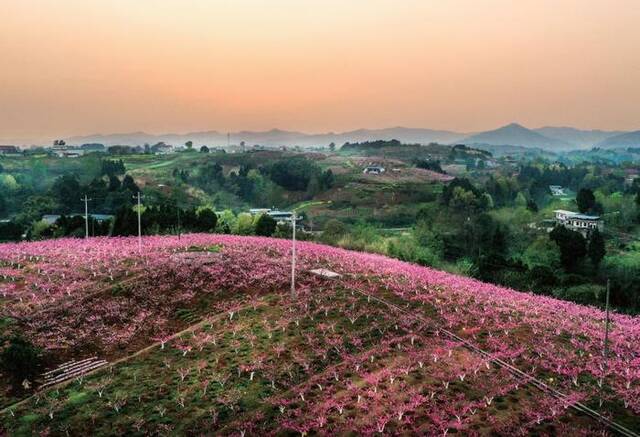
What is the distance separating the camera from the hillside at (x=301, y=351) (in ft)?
60.6

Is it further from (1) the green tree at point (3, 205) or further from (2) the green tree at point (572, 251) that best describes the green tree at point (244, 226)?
(1) the green tree at point (3, 205)

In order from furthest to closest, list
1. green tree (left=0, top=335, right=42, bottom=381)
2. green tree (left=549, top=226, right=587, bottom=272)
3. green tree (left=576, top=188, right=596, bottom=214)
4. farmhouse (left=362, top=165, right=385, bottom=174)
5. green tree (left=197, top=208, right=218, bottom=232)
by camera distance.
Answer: farmhouse (left=362, top=165, right=385, bottom=174) < green tree (left=576, top=188, right=596, bottom=214) < green tree (left=549, top=226, right=587, bottom=272) < green tree (left=197, top=208, right=218, bottom=232) < green tree (left=0, top=335, right=42, bottom=381)

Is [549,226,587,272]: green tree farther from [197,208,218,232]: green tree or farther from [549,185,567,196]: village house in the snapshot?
[549,185,567,196]: village house

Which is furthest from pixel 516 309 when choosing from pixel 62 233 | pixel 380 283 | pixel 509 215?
pixel 509 215

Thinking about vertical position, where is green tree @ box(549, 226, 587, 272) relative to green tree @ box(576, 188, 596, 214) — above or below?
below

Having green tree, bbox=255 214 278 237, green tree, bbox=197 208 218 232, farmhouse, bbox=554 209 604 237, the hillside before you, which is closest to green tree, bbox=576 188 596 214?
farmhouse, bbox=554 209 604 237

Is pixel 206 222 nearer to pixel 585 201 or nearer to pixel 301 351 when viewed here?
pixel 301 351

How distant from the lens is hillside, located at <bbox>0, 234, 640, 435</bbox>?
18.5m

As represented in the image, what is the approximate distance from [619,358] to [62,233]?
189 feet

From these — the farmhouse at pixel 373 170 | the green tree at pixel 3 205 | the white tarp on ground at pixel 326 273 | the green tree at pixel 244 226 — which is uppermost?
the farmhouse at pixel 373 170

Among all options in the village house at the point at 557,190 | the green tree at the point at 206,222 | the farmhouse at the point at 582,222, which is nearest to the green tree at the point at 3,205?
the green tree at the point at 206,222

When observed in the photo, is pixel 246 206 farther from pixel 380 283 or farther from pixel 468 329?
pixel 468 329

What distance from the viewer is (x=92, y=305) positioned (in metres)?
29.3

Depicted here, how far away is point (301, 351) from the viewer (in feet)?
77.6
